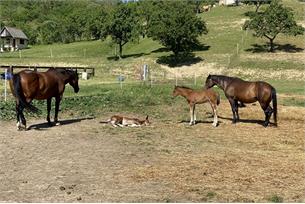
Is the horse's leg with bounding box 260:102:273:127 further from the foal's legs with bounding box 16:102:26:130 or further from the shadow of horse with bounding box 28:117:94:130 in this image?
the foal's legs with bounding box 16:102:26:130

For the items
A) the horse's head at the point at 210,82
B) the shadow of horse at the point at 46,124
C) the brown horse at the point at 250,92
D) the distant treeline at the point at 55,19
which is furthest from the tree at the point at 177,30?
the shadow of horse at the point at 46,124

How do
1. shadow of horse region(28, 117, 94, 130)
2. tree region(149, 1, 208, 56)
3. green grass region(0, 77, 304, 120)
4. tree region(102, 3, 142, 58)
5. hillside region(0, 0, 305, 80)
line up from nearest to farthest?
shadow of horse region(28, 117, 94, 130) < green grass region(0, 77, 304, 120) < hillside region(0, 0, 305, 80) < tree region(149, 1, 208, 56) < tree region(102, 3, 142, 58)

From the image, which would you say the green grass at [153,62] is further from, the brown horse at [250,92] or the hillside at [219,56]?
the brown horse at [250,92]

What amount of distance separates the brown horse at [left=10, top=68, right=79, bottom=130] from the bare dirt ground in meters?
0.85

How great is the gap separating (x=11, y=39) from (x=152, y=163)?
288 feet

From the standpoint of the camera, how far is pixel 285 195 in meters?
8.02

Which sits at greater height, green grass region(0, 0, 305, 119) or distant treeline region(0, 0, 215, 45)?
distant treeline region(0, 0, 215, 45)

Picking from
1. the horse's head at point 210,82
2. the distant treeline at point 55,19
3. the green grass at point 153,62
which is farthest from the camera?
the distant treeline at point 55,19

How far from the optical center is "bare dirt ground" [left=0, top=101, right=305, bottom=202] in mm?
8031

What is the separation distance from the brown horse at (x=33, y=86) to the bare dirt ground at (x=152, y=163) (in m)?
0.85

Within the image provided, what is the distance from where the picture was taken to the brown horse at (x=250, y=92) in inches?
622

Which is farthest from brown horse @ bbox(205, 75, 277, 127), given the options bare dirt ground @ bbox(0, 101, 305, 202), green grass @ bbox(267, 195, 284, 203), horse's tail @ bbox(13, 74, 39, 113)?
green grass @ bbox(267, 195, 284, 203)

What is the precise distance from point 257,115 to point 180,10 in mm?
42836

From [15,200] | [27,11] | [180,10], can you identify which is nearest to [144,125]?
[15,200]
